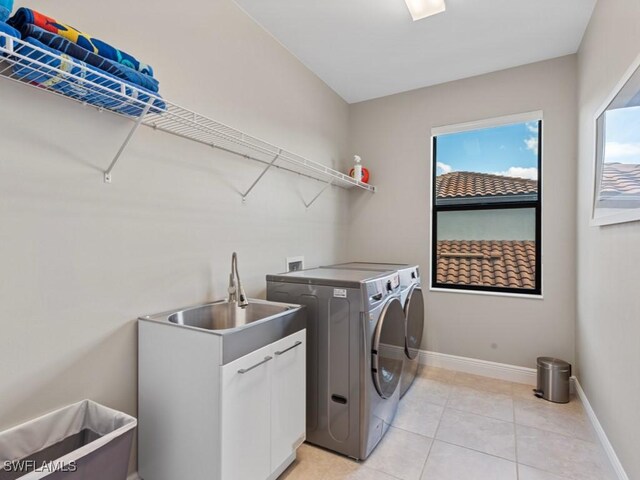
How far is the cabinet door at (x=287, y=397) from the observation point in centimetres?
→ 154

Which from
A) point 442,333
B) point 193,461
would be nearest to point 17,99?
point 193,461

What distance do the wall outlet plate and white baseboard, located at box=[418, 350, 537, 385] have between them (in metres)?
1.55

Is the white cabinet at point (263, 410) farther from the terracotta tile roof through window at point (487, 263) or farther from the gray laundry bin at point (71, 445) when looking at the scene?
the terracotta tile roof through window at point (487, 263)

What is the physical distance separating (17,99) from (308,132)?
1.98 meters

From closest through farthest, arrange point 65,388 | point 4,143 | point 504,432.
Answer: point 4,143 < point 65,388 < point 504,432

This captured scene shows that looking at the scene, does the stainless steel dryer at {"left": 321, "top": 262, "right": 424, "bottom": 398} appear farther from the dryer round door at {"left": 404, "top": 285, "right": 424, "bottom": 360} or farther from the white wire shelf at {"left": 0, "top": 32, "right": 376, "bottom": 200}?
the white wire shelf at {"left": 0, "top": 32, "right": 376, "bottom": 200}

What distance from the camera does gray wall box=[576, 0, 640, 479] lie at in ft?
4.79

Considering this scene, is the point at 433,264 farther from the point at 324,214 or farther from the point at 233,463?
the point at 233,463

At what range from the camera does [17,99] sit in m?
1.13

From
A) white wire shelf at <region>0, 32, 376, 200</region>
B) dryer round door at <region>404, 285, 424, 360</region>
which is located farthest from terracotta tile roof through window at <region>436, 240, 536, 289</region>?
white wire shelf at <region>0, 32, 376, 200</region>

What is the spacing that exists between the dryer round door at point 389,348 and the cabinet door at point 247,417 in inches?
25.3

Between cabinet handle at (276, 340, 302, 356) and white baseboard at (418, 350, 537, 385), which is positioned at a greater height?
cabinet handle at (276, 340, 302, 356)

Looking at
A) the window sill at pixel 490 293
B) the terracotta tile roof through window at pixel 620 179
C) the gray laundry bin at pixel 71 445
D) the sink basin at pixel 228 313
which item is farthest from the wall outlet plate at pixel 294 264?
the terracotta tile roof through window at pixel 620 179

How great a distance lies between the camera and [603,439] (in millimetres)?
1856
